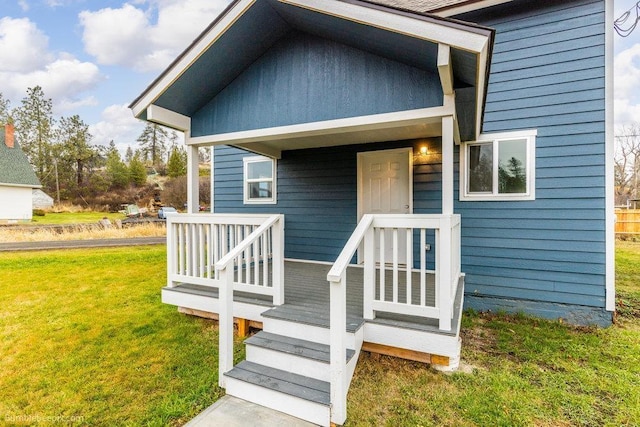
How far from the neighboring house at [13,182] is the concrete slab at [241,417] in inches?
984

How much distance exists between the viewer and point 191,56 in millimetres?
3791

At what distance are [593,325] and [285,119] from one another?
5137 mm

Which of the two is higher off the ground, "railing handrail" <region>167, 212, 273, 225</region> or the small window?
the small window

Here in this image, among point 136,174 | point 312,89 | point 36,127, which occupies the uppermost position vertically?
point 36,127

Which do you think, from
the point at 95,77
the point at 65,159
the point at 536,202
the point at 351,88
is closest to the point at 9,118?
the point at 65,159

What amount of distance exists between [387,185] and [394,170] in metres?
0.30

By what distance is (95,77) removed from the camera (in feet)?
116

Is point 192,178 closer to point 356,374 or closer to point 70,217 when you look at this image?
point 356,374

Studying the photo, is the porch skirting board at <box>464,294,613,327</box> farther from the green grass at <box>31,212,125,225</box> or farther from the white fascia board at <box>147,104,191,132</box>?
the green grass at <box>31,212,125,225</box>

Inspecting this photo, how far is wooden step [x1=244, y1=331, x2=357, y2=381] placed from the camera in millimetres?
2510

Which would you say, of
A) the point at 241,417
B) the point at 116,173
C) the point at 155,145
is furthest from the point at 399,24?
the point at 155,145

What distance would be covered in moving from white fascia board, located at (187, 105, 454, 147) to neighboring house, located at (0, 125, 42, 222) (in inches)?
915

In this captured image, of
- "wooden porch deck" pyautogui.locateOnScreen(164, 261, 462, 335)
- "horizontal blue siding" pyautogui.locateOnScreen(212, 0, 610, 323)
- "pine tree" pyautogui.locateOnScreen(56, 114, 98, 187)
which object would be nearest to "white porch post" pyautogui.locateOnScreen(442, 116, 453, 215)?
"wooden porch deck" pyautogui.locateOnScreen(164, 261, 462, 335)

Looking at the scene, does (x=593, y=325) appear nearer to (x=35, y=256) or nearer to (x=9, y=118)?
(x=35, y=256)
